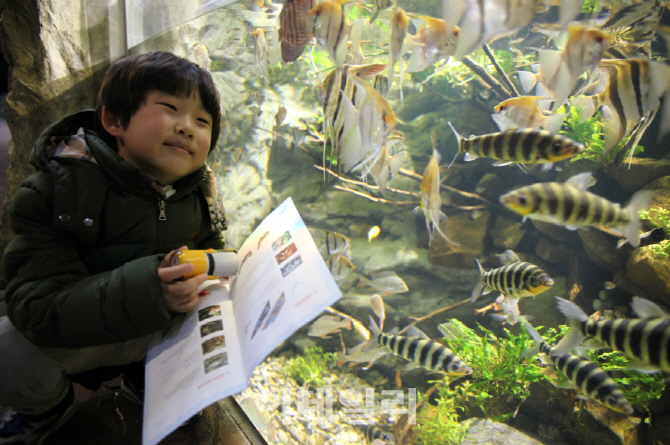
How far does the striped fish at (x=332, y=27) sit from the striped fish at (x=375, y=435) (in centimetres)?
249

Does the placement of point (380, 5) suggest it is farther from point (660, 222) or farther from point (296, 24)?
point (660, 222)

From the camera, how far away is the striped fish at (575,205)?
3.05ft

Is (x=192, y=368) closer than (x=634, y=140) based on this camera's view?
Yes

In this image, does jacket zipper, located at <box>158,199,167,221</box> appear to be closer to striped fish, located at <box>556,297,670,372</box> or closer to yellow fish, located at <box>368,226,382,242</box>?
striped fish, located at <box>556,297,670,372</box>

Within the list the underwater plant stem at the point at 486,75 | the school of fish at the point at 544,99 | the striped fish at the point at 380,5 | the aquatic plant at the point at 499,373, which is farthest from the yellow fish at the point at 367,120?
the aquatic plant at the point at 499,373

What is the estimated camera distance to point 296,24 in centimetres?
148

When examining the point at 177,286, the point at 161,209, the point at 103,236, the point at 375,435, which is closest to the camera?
the point at 177,286

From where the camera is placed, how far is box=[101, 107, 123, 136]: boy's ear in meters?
1.30

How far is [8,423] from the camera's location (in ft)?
3.84

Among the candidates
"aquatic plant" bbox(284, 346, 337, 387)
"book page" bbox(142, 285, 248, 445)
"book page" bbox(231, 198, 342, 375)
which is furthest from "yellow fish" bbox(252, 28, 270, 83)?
"aquatic plant" bbox(284, 346, 337, 387)

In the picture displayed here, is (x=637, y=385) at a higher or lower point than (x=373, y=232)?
higher

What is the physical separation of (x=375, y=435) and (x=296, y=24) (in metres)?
2.69

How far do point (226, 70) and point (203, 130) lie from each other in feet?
10.4

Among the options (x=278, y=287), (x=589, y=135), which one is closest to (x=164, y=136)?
(x=278, y=287)
